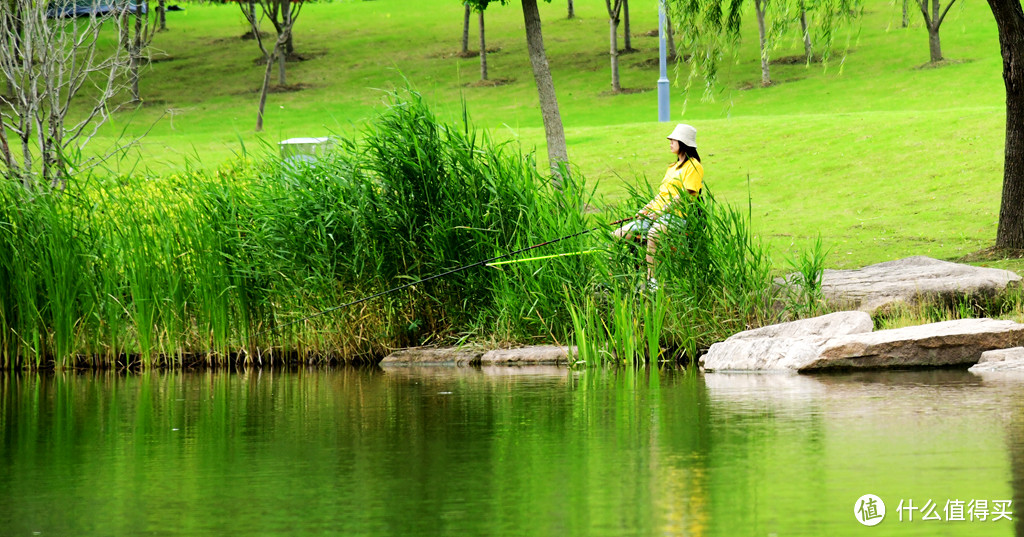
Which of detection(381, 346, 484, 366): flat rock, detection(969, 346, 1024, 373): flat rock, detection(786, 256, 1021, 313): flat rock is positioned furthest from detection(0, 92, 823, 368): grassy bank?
detection(969, 346, 1024, 373): flat rock

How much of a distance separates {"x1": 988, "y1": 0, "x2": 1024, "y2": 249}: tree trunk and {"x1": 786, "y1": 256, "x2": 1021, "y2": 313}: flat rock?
2.78 metres

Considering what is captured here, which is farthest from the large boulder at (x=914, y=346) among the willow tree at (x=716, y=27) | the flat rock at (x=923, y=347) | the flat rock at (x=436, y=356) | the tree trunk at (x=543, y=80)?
the tree trunk at (x=543, y=80)

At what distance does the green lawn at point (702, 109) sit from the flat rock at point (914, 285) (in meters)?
1.85

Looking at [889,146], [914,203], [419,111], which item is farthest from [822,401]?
[889,146]

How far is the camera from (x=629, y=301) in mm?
11250

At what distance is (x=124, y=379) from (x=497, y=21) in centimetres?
5932

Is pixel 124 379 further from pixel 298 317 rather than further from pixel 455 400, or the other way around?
pixel 455 400

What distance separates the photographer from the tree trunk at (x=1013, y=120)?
570 inches

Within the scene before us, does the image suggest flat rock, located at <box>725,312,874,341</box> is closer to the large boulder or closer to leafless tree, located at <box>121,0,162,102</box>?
→ the large boulder

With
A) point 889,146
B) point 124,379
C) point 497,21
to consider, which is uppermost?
point 497,21

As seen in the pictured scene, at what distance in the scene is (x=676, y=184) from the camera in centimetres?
1130

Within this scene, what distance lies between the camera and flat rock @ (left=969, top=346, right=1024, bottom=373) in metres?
9.38

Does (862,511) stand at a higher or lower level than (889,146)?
lower

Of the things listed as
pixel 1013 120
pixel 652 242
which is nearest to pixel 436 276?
pixel 652 242
